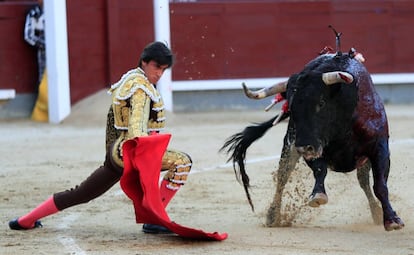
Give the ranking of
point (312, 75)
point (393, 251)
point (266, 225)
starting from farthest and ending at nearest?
point (266, 225) < point (312, 75) < point (393, 251)

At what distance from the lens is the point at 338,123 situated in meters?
4.32

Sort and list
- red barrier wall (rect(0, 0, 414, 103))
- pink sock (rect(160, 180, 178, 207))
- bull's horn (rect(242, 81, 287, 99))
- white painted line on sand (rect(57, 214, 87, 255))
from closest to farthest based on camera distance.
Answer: white painted line on sand (rect(57, 214, 87, 255))
pink sock (rect(160, 180, 178, 207))
bull's horn (rect(242, 81, 287, 99))
red barrier wall (rect(0, 0, 414, 103))

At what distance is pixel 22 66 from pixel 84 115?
2.87 ft

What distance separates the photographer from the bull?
13.8ft

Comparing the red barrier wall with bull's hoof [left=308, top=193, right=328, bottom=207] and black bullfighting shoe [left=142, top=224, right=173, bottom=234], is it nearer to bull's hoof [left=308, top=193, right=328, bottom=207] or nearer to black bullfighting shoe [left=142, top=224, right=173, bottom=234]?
black bullfighting shoe [left=142, top=224, right=173, bottom=234]

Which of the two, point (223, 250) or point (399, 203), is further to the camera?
point (399, 203)

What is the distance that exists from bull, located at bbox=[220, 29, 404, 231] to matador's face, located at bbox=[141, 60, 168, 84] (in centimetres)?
56

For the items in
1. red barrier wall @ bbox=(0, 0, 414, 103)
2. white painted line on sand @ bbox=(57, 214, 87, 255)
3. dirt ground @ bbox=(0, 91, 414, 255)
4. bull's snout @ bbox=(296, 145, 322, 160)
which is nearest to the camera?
white painted line on sand @ bbox=(57, 214, 87, 255)

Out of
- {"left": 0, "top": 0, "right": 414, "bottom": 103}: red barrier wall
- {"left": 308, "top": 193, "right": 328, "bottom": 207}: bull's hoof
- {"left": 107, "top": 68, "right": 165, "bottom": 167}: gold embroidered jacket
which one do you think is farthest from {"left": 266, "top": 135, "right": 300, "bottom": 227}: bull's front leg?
{"left": 0, "top": 0, "right": 414, "bottom": 103}: red barrier wall

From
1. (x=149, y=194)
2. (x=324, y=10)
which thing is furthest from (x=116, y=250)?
(x=324, y=10)

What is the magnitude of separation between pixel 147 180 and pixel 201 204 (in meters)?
1.33

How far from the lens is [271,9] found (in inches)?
423

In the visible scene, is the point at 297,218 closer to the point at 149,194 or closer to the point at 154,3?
the point at 149,194

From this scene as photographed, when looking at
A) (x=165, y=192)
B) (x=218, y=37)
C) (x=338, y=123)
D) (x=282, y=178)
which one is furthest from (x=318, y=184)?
(x=218, y=37)
